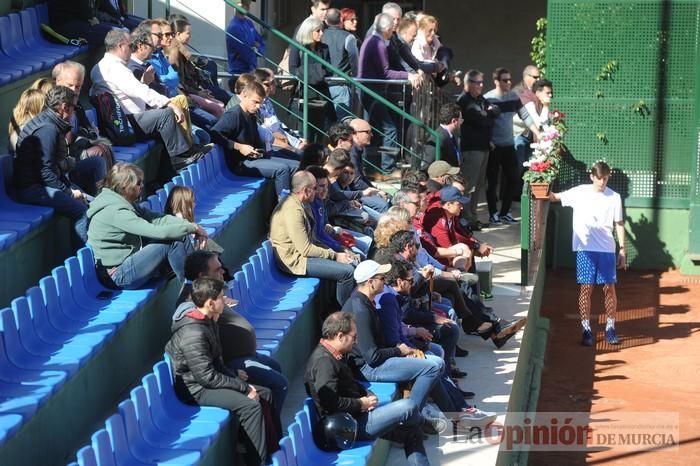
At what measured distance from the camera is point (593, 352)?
49.0 feet

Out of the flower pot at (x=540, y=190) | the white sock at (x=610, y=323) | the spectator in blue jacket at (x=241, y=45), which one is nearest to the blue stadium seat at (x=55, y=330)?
the spectator in blue jacket at (x=241, y=45)

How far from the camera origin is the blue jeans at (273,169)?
12.3 metres

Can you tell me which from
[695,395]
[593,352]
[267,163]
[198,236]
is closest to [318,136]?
[267,163]

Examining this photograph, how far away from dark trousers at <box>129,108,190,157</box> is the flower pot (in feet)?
20.1

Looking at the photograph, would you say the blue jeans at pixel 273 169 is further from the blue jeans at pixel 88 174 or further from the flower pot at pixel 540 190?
the flower pot at pixel 540 190

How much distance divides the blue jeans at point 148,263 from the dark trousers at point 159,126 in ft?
8.46

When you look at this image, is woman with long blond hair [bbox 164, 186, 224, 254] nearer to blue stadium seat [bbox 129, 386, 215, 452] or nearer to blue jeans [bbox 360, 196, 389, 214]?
blue stadium seat [bbox 129, 386, 215, 452]

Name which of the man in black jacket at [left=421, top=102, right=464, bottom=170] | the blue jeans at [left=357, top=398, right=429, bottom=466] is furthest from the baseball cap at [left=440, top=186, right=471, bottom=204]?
the blue jeans at [left=357, top=398, right=429, bottom=466]

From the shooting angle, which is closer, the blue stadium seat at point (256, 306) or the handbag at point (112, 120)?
the blue stadium seat at point (256, 306)

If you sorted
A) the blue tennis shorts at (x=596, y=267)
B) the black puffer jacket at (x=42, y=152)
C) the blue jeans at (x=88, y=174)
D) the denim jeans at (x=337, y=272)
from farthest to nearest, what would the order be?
1. the blue tennis shorts at (x=596, y=267)
2. the denim jeans at (x=337, y=272)
3. the blue jeans at (x=88, y=174)
4. the black puffer jacket at (x=42, y=152)

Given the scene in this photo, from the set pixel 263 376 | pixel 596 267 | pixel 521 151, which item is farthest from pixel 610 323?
pixel 263 376

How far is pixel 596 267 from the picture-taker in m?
14.8

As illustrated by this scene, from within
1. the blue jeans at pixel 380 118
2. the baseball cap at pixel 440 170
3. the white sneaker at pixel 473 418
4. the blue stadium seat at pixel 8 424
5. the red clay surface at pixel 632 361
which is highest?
the blue jeans at pixel 380 118

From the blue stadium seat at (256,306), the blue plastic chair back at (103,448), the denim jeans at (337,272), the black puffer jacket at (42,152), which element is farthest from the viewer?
the denim jeans at (337,272)
